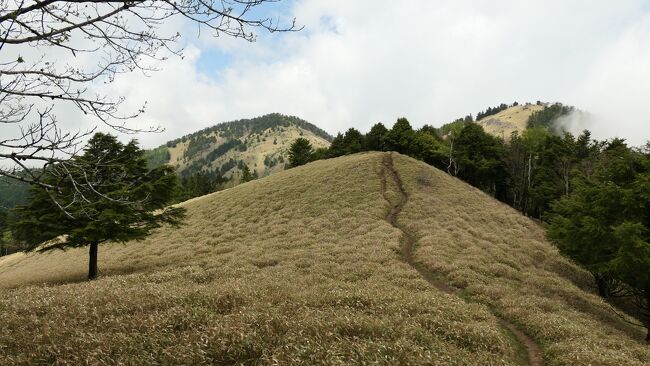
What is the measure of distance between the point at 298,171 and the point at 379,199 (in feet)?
73.0

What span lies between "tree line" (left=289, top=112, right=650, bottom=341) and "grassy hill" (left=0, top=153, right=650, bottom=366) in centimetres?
313

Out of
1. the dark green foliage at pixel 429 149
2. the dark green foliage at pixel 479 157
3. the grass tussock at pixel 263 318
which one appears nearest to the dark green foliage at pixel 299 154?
the dark green foliage at pixel 429 149

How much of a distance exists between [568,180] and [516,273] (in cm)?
4337

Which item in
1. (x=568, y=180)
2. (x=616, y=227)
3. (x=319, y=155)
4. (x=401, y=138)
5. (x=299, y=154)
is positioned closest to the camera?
(x=616, y=227)

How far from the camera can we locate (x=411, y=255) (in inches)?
1235

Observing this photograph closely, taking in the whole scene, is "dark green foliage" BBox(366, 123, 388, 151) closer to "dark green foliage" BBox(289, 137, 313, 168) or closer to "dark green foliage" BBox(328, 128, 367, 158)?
"dark green foliage" BBox(328, 128, 367, 158)

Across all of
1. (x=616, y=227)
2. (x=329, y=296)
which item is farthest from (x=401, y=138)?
(x=329, y=296)

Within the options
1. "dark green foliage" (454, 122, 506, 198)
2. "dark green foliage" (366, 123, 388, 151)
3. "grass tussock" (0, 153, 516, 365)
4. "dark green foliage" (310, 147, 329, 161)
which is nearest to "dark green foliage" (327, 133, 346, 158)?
"dark green foliage" (310, 147, 329, 161)

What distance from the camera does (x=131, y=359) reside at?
9578mm

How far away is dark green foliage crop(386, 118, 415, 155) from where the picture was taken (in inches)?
3438

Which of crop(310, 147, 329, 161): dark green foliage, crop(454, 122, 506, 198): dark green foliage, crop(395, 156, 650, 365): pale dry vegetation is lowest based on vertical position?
crop(395, 156, 650, 365): pale dry vegetation

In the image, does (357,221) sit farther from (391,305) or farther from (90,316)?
(90,316)

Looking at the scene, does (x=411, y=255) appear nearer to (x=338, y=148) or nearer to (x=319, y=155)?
(x=338, y=148)

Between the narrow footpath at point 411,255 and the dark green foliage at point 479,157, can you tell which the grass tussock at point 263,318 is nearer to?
the narrow footpath at point 411,255
